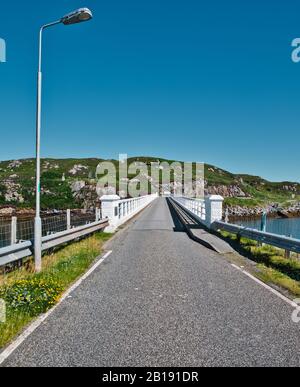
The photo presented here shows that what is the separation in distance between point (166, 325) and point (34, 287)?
2.78 metres

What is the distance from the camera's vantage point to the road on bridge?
168 inches

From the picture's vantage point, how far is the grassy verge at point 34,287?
17.9 ft

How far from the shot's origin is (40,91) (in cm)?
963

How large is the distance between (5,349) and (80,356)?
3.24ft

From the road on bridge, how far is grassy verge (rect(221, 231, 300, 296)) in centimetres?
56

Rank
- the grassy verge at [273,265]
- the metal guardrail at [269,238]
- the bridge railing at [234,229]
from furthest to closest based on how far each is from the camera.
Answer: the bridge railing at [234,229] < the metal guardrail at [269,238] < the grassy verge at [273,265]

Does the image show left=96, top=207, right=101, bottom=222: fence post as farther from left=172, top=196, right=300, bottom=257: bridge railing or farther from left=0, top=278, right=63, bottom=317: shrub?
left=0, top=278, right=63, bottom=317: shrub

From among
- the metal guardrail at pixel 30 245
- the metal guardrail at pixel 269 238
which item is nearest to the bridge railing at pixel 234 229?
the metal guardrail at pixel 269 238

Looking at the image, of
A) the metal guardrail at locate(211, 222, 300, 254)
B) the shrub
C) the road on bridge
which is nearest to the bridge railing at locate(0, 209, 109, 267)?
the shrub

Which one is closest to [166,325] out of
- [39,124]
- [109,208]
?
[39,124]

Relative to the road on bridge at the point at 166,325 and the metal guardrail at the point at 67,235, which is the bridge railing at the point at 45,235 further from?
the road on bridge at the point at 166,325

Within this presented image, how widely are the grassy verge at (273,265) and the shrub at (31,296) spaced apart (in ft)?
15.1

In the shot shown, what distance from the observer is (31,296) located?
6.33 m
